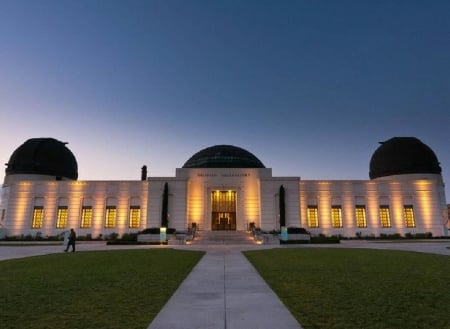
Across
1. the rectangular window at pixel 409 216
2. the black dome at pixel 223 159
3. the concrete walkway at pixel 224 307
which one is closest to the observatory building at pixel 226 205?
the rectangular window at pixel 409 216

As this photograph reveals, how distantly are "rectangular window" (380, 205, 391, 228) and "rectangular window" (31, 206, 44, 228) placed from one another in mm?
50857

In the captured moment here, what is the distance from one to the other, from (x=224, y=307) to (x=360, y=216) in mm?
40896

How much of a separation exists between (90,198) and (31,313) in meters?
40.0

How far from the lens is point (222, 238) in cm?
3425

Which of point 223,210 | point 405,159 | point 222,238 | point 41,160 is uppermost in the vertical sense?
point 41,160

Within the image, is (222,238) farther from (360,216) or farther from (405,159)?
(405,159)

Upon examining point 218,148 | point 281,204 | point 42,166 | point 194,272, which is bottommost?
point 194,272

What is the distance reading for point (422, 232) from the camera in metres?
41.0

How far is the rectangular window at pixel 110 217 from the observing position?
136ft

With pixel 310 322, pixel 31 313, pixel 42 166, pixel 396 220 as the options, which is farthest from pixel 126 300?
pixel 42 166

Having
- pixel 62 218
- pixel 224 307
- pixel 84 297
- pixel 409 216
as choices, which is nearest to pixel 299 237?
pixel 409 216

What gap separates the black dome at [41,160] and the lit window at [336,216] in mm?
45289

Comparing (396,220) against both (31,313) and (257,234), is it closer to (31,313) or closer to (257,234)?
(257,234)

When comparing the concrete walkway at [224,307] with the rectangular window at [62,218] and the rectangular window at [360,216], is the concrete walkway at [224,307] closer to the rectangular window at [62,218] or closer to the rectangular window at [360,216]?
the rectangular window at [360,216]
